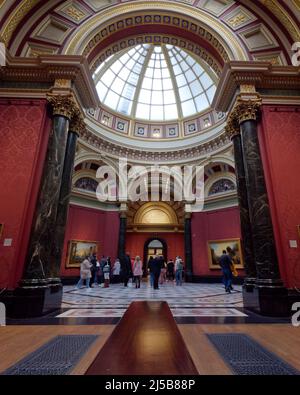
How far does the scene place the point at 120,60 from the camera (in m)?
16.5

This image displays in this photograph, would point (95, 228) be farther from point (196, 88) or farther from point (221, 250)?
Result: point (196, 88)

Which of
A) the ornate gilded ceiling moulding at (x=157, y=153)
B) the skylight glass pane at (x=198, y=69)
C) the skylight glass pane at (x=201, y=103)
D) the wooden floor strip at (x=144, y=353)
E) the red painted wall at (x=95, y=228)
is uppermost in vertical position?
the skylight glass pane at (x=198, y=69)

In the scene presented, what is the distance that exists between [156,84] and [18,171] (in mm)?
16643

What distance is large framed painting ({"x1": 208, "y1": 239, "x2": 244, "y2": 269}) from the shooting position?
12.8 metres

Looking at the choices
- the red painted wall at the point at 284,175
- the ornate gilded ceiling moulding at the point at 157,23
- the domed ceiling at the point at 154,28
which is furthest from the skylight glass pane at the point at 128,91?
the red painted wall at the point at 284,175

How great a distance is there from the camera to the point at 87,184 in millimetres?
14625

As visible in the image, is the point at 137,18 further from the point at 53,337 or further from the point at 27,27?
the point at 53,337

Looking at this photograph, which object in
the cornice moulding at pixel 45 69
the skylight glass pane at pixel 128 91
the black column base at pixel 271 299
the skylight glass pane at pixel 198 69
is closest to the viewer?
the black column base at pixel 271 299

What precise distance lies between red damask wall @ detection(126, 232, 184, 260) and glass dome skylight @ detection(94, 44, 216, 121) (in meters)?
10.3

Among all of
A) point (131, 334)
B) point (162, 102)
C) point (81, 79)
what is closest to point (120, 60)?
point (162, 102)

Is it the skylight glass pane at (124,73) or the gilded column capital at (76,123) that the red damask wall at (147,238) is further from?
the skylight glass pane at (124,73)

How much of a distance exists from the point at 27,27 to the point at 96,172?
917cm

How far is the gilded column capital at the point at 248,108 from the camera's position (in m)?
5.80

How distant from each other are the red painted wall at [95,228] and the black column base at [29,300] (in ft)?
27.2
